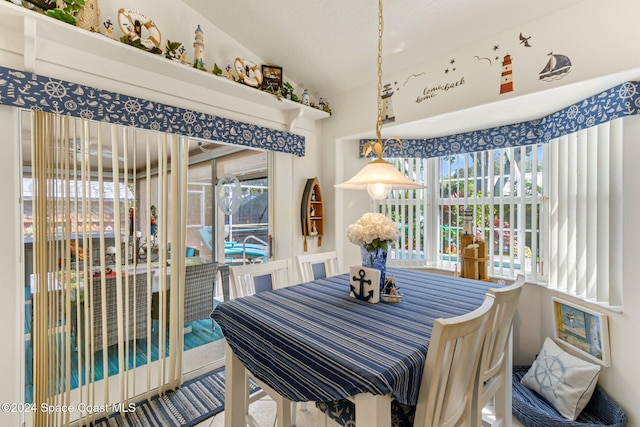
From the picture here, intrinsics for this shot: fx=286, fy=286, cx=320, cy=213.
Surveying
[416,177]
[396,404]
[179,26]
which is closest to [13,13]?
[179,26]

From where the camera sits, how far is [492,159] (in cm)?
279

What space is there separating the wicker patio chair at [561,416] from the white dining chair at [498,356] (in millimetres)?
370

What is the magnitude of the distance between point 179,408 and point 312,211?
6.57ft

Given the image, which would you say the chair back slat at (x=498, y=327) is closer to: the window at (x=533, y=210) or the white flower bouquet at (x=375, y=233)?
the white flower bouquet at (x=375, y=233)

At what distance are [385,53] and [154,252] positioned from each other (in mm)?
2457

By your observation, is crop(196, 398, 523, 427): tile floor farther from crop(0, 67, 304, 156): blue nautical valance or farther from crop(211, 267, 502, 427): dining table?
crop(0, 67, 304, 156): blue nautical valance

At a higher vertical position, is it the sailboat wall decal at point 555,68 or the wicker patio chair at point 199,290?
the sailboat wall decal at point 555,68

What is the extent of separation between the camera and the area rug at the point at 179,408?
6.16 feet

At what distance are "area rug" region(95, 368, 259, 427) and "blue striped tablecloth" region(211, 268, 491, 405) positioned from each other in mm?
916

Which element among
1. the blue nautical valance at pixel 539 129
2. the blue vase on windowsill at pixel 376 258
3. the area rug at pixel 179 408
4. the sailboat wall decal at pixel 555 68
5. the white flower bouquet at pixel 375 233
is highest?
the sailboat wall decal at pixel 555 68

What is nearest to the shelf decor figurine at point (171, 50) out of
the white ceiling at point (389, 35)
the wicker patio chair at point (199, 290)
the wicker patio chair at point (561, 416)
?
the white ceiling at point (389, 35)

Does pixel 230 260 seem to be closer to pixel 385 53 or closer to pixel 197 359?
pixel 197 359

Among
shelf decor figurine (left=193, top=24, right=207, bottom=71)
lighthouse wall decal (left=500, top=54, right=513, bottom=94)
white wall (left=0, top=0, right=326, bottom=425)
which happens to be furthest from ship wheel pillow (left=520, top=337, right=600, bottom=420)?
shelf decor figurine (left=193, top=24, right=207, bottom=71)

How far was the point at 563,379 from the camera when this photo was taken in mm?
1962
